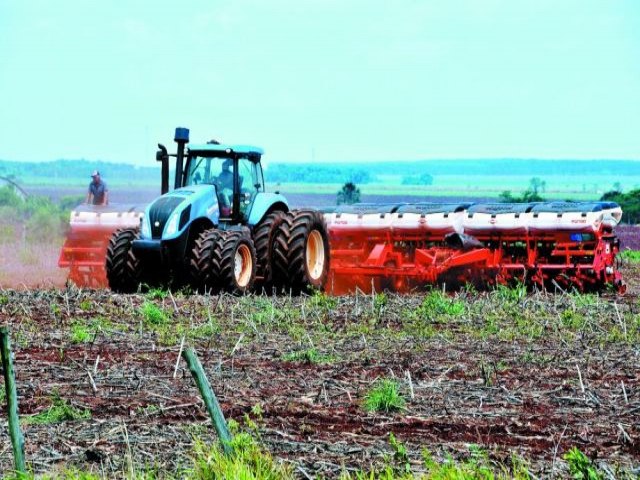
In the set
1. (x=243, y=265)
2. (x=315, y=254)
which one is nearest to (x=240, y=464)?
(x=243, y=265)

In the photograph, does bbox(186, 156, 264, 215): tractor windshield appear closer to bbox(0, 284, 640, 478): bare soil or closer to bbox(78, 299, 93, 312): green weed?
bbox(0, 284, 640, 478): bare soil

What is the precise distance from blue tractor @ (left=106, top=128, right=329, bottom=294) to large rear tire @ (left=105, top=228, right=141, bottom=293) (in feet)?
0.04

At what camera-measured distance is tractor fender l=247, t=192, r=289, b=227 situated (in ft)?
58.8

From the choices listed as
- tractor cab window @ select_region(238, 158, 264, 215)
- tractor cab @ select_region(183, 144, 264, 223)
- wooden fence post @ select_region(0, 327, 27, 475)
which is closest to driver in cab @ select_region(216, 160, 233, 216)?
tractor cab @ select_region(183, 144, 264, 223)

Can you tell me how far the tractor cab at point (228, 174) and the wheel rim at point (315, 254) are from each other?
110cm

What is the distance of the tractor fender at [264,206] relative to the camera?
17922 millimetres

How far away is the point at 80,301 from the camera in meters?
15.6

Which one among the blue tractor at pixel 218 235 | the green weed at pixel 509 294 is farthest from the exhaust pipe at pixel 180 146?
the green weed at pixel 509 294

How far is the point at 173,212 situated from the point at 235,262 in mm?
1009

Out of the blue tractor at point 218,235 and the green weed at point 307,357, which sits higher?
the blue tractor at point 218,235

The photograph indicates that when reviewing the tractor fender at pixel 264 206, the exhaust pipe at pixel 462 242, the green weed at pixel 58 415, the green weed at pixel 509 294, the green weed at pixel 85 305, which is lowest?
the green weed at pixel 85 305

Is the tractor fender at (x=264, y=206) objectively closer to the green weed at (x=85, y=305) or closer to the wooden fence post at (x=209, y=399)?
the green weed at (x=85, y=305)

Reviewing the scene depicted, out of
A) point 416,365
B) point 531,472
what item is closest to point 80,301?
point 416,365

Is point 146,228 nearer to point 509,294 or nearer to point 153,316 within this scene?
point 153,316
